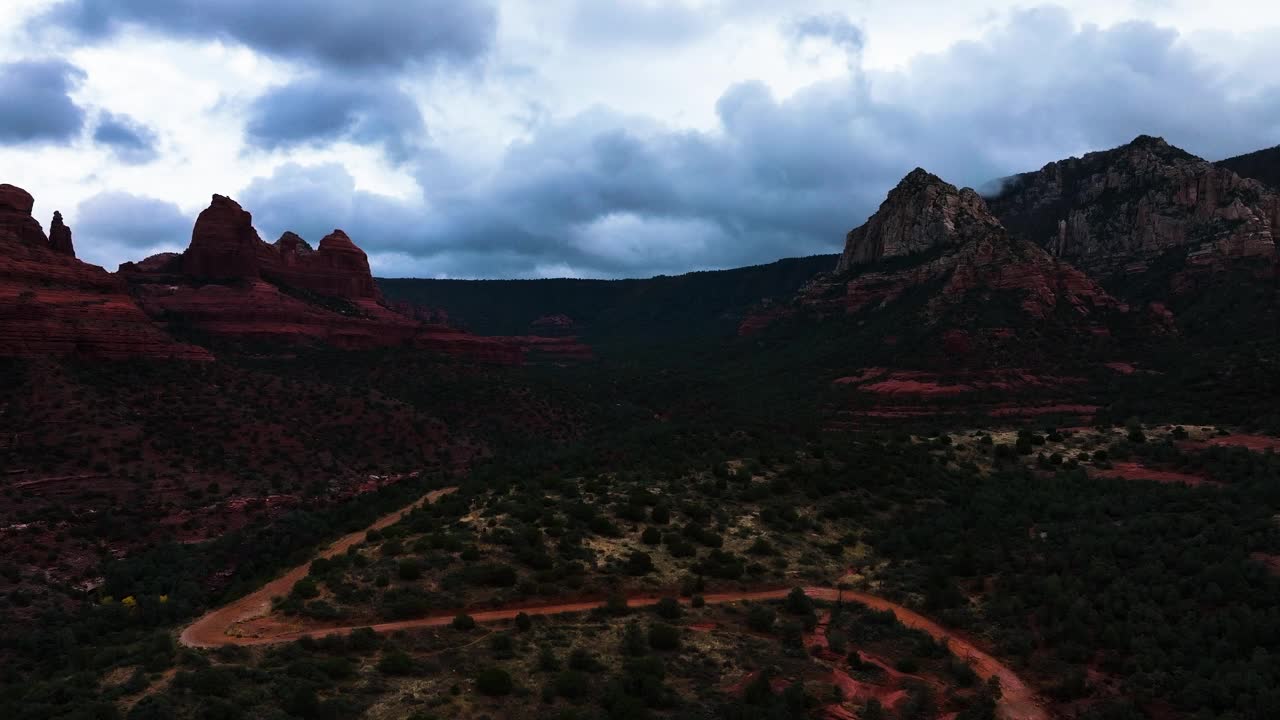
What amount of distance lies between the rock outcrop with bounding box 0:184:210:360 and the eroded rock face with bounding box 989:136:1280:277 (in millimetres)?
138503

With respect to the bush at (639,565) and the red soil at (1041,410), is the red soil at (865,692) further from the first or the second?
the red soil at (1041,410)

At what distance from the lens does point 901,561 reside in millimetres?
32438

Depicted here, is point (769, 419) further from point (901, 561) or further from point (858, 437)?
point (901, 561)

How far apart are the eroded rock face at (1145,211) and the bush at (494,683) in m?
127

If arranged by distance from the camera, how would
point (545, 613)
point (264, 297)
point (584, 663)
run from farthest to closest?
point (264, 297) → point (545, 613) → point (584, 663)

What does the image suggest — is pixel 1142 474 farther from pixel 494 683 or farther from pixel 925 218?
pixel 925 218

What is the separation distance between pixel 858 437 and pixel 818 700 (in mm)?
39273

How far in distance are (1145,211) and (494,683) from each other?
14280cm

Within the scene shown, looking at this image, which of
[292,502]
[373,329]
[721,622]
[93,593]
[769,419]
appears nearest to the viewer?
[721,622]

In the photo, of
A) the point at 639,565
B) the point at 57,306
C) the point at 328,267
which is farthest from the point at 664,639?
the point at 328,267

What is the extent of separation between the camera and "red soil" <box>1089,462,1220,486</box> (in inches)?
1593

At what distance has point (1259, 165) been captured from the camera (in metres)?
138

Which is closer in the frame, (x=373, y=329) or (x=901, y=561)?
(x=901, y=561)

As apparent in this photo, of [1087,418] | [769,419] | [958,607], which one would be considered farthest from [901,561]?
[1087,418]
